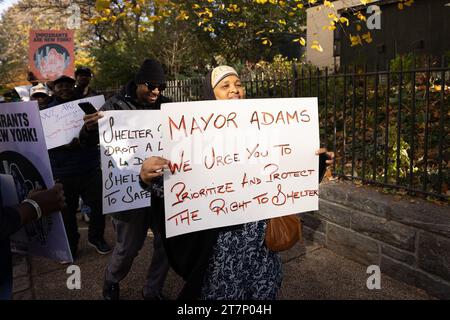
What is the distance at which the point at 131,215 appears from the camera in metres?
3.25

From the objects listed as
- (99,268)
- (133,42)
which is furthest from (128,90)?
(133,42)

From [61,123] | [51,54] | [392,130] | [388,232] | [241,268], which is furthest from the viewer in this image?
[51,54]

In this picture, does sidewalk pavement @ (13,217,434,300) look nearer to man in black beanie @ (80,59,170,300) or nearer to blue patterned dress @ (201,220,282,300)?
man in black beanie @ (80,59,170,300)

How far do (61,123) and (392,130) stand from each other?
13.5ft

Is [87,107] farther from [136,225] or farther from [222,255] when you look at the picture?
[222,255]

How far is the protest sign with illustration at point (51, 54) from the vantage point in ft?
23.2

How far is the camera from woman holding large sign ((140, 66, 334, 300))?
222cm

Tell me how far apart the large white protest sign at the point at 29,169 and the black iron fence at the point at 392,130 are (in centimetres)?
302

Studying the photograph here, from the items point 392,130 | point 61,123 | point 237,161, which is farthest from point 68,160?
point 392,130

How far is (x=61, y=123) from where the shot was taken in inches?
163

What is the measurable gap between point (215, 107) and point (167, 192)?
508mm

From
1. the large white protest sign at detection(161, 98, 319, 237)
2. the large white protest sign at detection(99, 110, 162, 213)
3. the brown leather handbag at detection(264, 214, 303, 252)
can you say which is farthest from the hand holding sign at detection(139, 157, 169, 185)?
the large white protest sign at detection(99, 110, 162, 213)

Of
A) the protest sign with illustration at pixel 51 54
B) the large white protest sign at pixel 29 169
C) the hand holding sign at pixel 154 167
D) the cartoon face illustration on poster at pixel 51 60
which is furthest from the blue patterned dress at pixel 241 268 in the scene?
the cartoon face illustration on poster at pixel 51 60
